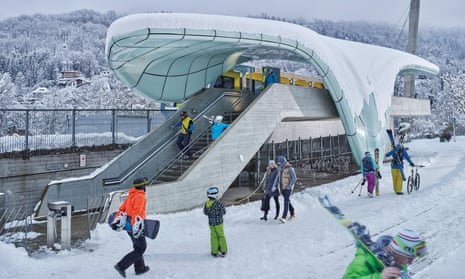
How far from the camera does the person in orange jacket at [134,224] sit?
634cm

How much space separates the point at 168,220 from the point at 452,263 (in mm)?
6613

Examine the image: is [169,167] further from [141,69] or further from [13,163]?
[13,163]

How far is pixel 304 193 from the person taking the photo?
13.0 m

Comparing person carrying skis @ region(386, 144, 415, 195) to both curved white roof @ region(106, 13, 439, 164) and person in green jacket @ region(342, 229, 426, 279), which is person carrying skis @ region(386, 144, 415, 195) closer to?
curved white roof @ region(106, 13, 439, 164)

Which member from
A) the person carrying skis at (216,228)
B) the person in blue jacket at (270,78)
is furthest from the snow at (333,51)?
the person carrying skis at (216,228)

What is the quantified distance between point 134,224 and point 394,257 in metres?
4.38

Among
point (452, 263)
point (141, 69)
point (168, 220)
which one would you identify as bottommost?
point (168, 220)

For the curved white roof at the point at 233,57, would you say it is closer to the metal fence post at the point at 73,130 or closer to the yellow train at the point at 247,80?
the yellow train at the point at 247,80

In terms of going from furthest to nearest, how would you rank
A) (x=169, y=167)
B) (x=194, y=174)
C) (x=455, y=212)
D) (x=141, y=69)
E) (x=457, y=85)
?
(x=457, y=85), (x=141, y=69), (x=169, y=167), (x=194, y=174), (x=455, y=212)

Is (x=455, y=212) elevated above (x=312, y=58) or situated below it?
below

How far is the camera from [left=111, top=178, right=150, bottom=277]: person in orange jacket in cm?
634

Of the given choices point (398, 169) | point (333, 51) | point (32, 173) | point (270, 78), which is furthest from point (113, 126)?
point (398, 169)

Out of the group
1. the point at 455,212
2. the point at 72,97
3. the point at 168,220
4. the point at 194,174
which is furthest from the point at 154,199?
the point at 72,97

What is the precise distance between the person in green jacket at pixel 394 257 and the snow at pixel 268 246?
302cm
